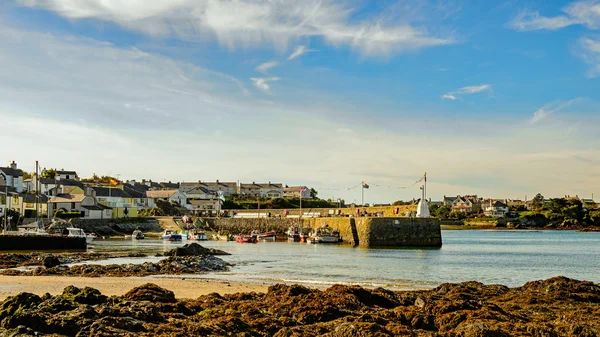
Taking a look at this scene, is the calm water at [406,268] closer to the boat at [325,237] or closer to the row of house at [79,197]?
the boat at [325,237]

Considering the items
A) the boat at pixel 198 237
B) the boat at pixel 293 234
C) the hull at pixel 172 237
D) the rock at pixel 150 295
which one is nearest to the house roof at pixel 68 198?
the hull at pixel 172 237

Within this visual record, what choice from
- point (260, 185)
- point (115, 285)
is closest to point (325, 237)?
point (115, 285)

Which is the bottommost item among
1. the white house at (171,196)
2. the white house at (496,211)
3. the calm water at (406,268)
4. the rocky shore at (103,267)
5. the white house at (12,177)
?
the calm water at (406,268)

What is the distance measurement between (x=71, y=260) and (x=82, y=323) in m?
29.1

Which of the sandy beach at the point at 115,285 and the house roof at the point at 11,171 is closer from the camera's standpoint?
the sandy beach at the point at 115,285

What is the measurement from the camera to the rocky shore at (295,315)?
12.0 metres

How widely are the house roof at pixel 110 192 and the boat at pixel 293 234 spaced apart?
4292cm

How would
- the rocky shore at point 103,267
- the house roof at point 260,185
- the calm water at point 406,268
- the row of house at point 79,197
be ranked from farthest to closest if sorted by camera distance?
the house roof at point 260,185 < the row of house at point 79,197 < the rocky shore at point 103,267 < the calm water at point 406,268

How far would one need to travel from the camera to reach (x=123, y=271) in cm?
3142

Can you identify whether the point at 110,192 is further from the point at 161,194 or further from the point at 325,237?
the point at 325,237

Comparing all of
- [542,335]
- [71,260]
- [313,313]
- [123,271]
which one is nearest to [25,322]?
[313,313]

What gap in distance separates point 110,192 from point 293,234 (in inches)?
1894

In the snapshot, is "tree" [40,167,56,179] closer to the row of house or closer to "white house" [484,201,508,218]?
the row of house

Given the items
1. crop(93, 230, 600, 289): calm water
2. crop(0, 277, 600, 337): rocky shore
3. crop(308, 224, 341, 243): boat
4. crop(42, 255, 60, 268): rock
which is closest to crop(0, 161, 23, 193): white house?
crop(308, 224, 341, 243): boat
